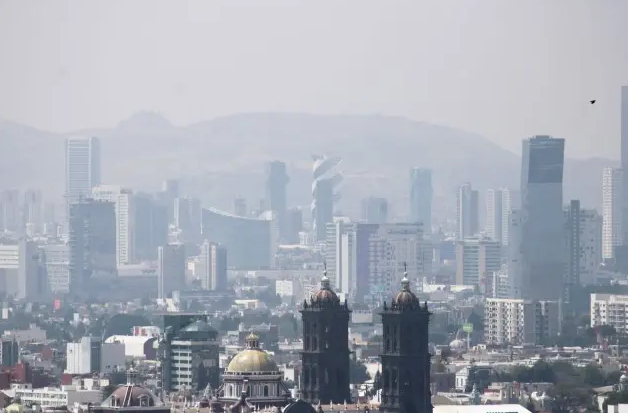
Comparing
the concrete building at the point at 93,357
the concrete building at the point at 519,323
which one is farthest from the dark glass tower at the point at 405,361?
the concrete building at the point at 519,323

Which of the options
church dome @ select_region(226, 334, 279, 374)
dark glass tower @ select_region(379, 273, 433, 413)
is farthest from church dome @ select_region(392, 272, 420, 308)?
church dome @ select_region(226, 334, 279, 374)

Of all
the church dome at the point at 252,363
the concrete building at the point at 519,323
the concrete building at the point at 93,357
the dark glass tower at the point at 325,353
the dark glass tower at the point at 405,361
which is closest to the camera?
the dark glass tower at the point at 405,361

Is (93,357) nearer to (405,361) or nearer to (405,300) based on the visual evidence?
(405,300)

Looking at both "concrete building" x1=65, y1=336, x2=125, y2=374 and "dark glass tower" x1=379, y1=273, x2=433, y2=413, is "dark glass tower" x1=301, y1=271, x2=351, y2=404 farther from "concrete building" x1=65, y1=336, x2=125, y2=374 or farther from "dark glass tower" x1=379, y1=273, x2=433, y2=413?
"concrete building" x1=65, y1=336, x2=125, y2=374

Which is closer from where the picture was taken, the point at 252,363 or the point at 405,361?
the point at 405,361

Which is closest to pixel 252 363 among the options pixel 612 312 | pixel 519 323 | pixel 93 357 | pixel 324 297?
pixel 324 297

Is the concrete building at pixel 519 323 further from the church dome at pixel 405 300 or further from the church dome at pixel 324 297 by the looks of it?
the church dome at pixel 405 300
